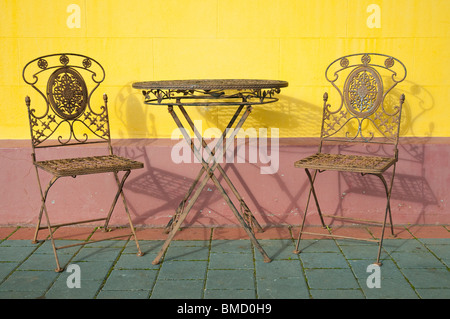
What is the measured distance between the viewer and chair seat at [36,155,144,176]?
3.41m

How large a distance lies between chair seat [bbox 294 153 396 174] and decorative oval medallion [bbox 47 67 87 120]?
1.72m

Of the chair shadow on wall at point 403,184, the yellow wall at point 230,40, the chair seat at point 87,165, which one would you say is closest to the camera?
the chair seat at point 87,165

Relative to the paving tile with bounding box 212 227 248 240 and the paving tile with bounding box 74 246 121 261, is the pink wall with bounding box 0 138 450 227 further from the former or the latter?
the paving tile with bounding box 74 246 121 261

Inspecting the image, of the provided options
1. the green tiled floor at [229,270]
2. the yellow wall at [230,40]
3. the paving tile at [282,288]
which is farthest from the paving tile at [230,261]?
the yellow wall at [230,40]

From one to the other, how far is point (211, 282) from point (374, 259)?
3.83ft

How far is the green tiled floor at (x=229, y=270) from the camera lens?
307cm

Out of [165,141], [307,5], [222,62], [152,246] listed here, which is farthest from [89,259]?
[307,5]

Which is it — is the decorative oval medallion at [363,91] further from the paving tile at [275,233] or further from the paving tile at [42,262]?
the paving tile at [42,262]

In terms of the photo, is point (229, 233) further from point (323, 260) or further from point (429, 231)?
point (429, 231)

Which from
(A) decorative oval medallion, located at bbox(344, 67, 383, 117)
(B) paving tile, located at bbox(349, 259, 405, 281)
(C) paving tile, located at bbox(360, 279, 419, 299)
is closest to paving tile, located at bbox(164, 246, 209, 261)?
(B) paving tile, located at bbox(349, 259, 405, 281)

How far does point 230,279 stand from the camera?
325 cm

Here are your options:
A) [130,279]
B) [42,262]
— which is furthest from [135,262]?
[42,262]

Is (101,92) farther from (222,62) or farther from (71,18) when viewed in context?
(222,62)

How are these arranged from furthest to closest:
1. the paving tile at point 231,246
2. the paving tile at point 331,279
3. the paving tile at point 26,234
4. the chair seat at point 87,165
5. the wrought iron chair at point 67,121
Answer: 1. the paving tile at point 26,234
2. the paving tile at point 231,246
3. the wrought iron chair at point 67,121
4. the chair seat at point 87,165
5. the paving tile at point 331,279
